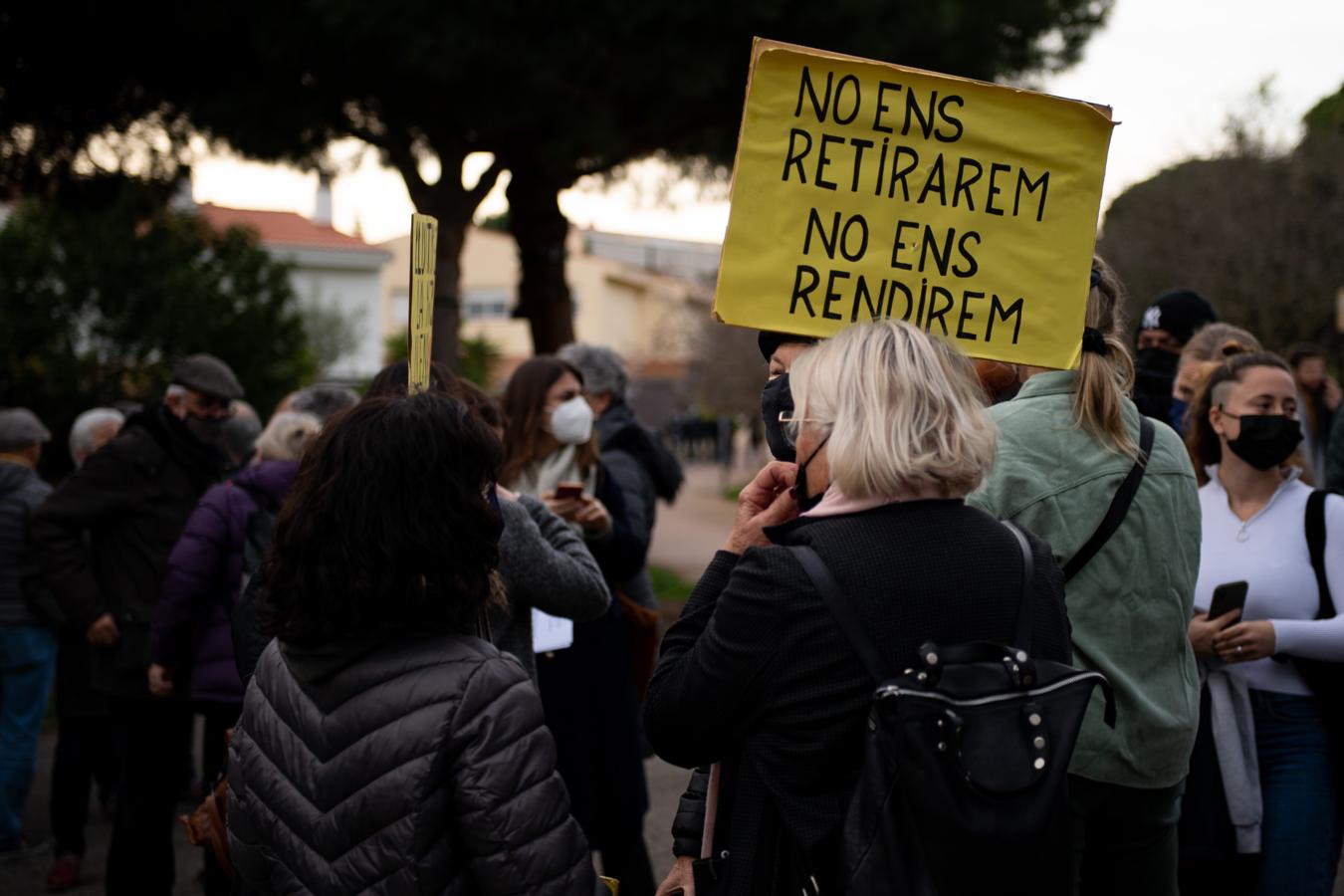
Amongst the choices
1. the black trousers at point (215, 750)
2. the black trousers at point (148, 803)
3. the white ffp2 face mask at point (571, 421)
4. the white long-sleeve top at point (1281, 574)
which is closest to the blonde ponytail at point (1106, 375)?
the white long-sleeve top at point (1281, 574)

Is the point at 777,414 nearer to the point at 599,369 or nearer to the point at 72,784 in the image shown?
the point at 599,369

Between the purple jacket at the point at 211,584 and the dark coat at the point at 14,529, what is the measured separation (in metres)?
1.99

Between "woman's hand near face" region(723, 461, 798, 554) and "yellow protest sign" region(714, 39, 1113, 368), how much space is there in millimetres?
329

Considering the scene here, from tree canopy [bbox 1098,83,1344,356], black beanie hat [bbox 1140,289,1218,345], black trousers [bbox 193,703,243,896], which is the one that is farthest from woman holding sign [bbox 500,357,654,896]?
tree canopy [bbox 1098,83,1344,356]

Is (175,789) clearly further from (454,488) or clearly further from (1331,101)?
(1331,101)

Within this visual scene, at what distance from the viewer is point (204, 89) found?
30.9 feet

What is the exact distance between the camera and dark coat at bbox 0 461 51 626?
6129 mm

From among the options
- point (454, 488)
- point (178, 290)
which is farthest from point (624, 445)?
point (178, 290)

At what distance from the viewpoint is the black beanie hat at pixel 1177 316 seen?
5023 mm

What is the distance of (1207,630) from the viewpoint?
351 centimetres

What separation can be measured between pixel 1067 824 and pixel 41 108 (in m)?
8.28

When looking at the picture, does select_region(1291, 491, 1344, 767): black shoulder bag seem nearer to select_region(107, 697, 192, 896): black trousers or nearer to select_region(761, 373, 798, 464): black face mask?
select_region(761, 373, 798, 464): black face mask

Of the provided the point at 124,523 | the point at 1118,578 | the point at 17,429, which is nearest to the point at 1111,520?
the point at 1118,578

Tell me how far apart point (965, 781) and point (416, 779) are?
2.78 feet
